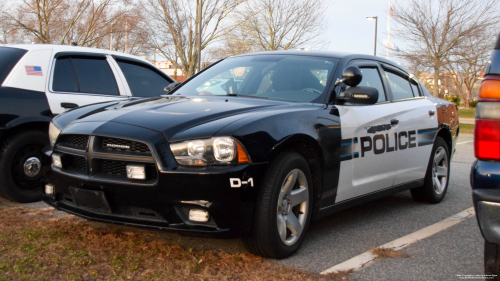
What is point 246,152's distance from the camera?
3211 millimetres

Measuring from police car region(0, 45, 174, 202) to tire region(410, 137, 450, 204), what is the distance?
3.54 m

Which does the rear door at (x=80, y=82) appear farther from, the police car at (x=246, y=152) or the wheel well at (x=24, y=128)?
the police car at (x=246, y=152)

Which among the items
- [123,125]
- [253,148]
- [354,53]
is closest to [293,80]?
[354,53]

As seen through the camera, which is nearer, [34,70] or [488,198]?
[488,198]

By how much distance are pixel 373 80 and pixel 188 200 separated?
8.36 feet

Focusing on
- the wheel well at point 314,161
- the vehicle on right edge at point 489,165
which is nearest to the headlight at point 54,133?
the wheel well at point 314,161

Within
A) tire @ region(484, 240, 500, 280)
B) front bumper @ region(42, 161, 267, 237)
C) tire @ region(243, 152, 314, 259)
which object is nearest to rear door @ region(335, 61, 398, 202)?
tire @ region(243, 152, 314, 259)

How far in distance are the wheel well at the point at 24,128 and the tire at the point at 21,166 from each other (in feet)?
0.11

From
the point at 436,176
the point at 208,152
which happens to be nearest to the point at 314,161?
the point at 208,152

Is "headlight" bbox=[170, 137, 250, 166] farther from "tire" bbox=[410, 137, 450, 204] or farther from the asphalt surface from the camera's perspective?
"tire" bbox=[410, 137, 450, 204]

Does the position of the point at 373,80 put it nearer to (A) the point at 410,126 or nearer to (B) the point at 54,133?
(A) the point at 410,126

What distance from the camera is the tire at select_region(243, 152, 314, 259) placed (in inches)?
130

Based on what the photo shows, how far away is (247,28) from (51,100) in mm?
26390

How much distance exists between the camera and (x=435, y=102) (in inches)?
225
